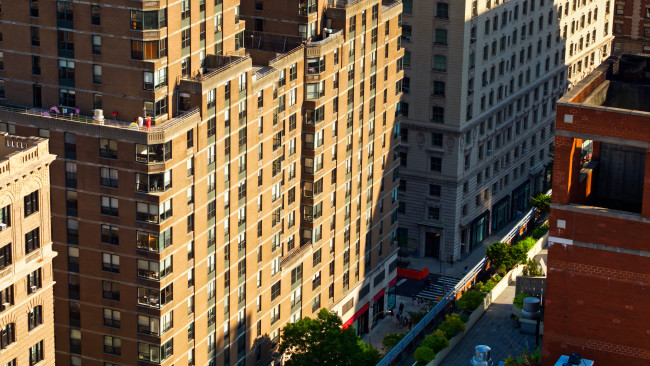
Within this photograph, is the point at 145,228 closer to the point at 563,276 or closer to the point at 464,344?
the point at 464,344

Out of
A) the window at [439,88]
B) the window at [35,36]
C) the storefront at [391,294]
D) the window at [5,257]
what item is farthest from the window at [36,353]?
the window at [439,88]

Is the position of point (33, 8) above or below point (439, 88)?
above

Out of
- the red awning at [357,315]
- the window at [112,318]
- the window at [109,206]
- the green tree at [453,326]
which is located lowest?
the red awning at [357,315]

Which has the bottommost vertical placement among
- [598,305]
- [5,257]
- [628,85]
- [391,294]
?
[391,294]

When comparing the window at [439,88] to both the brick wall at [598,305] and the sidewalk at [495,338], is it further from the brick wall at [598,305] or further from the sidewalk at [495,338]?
the brick wall at [598,305]

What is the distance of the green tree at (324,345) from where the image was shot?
492 feet

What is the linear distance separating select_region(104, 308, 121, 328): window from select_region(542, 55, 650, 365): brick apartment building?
5167cm

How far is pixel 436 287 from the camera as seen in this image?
195 meters

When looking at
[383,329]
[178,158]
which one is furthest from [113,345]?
[383,329]

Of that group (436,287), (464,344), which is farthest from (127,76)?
(436,287)

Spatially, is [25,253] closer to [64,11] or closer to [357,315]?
[64,11]

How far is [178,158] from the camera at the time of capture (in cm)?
12825

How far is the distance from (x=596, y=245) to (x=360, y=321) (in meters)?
90.8

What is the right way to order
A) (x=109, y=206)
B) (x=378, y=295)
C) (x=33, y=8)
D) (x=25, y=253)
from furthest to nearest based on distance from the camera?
(x=378, y=295) → (x=33, y=8) → (x=109, y=206) → (x=25, y=253)
